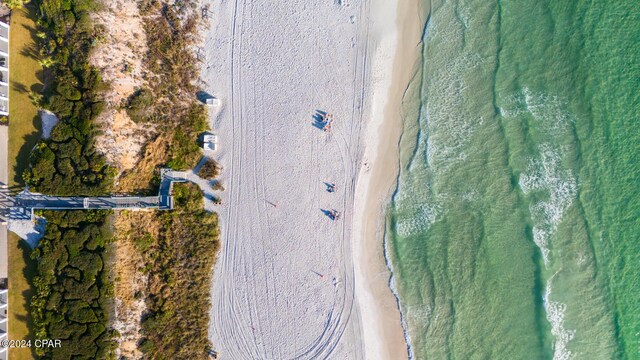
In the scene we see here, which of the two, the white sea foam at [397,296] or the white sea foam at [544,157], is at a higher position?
the white sea foam at [544,157]

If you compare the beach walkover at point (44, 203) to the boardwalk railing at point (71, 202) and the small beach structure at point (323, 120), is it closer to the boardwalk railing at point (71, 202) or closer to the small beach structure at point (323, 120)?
the boardwalk railing at point (71, 202)

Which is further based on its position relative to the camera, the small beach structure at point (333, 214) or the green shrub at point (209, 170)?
the small beach structure at point (333, 214)

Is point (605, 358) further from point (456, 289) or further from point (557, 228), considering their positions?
point (456, 289)

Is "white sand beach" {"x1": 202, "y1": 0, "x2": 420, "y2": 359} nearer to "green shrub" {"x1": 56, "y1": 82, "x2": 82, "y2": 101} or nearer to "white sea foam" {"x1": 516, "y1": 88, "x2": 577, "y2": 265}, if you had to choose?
"green shrub" {"x1": 56, "y1": 82, "x2": 82, "y2": 101}

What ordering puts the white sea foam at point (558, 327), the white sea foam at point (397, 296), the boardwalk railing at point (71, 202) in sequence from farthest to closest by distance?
the white sea foam at point (397, 296) < the white sea foam at point (558, 327) < the boardwalk railing at point (71, 202)

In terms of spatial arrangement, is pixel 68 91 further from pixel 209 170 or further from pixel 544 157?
pixel 544 157

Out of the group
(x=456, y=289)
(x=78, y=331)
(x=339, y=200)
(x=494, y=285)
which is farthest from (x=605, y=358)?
(x=78, y=331)

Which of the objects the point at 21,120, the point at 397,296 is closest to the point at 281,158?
the point at 397,296

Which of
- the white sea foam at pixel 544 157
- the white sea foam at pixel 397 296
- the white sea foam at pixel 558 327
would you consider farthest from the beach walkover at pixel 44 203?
the white sea foam at pixel 558 327
